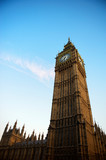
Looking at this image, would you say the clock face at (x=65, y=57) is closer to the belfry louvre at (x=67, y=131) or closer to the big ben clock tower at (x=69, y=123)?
the belfry louvre at (x=67, y=131)

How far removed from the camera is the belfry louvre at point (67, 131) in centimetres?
2849

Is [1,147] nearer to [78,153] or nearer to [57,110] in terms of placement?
[57,110]

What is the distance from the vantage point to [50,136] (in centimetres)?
3241

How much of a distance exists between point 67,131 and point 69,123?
7.17ft

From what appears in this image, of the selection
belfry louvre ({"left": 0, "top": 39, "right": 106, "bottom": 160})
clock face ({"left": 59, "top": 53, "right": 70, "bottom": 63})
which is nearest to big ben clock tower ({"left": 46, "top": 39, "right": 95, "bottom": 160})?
belfry louvre ({"left": 0, "top": 39, "right": 106, "bottom": 160})

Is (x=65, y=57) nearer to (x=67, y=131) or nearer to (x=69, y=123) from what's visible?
(x=69, y=123)

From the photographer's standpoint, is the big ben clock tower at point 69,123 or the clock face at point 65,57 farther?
the clock face at point 65,57

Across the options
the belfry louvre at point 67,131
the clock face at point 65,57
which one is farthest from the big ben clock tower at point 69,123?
the clock face at point 65,57

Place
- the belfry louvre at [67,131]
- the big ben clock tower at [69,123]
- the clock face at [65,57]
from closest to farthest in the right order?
the big ben clock tower at [69,123]
the belfry louvre at [67,131]
the clock face at [65,57]

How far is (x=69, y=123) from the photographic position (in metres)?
32.7

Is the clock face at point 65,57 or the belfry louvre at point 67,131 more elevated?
the clock face at point 65,57

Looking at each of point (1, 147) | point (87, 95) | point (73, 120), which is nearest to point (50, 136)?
point (73, 120)

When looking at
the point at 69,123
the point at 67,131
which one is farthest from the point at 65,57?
the point at 67,131

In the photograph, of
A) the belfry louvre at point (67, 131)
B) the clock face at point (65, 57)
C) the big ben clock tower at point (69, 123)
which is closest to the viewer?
the big ben clock tower at point (69, 123)
